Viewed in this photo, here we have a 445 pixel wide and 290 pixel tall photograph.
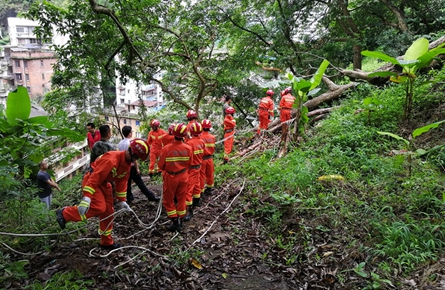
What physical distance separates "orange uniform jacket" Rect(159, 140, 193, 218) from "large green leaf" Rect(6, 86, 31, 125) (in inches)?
87.5

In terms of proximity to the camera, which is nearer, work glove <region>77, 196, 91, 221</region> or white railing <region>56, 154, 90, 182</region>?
work glove <region>77, 196, 91, 221</region>

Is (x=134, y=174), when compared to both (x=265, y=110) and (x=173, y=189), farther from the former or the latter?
(x=265, y=110)

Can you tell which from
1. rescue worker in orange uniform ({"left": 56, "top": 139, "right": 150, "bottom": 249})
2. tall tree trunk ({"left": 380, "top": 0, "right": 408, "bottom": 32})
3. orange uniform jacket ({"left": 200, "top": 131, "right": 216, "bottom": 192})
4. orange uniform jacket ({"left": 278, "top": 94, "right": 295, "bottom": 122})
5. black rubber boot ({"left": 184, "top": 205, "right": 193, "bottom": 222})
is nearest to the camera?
rescue worker in orange uniform ({"left": 56, "top": 139, "right": 150, "bottom": 249})

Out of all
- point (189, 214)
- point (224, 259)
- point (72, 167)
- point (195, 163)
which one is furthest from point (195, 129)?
point (72, 167)

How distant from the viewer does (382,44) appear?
9.59 meters

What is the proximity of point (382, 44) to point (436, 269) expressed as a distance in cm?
845

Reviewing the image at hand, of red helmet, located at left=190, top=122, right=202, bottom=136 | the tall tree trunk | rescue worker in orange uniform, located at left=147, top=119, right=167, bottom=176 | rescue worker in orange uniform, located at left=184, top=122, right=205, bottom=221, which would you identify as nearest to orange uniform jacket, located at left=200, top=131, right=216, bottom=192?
rescue worker in orange uniform, located at left=184, top=122, right=205, bottom=221

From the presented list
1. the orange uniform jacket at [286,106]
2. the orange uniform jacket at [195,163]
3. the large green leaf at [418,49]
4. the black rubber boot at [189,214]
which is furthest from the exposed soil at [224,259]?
the orange uniform jacket at [286,106]

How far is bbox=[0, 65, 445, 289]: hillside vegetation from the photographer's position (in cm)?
332

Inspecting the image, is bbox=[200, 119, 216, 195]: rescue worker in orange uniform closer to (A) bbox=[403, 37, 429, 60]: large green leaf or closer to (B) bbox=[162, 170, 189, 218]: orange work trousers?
(B) bbox=[162, 170, 189, 218]: orange work trousers

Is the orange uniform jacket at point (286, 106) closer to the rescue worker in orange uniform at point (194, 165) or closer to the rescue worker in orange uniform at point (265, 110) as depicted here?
the rescue worker in orange uniform at point (265, 110)

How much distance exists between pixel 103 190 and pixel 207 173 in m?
2.36

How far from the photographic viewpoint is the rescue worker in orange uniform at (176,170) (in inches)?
182

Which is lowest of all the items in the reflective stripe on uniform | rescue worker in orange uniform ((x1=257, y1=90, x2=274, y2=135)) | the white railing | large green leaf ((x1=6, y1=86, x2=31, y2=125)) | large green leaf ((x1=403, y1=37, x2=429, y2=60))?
the white railing
